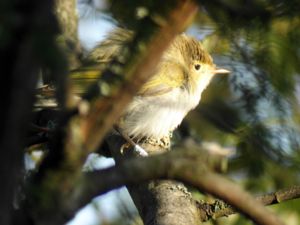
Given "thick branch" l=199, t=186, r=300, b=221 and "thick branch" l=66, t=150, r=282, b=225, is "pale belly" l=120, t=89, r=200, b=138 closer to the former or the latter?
"thick branch" l=199, t=186, r=300, b=221

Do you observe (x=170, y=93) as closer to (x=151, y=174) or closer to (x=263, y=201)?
(x=263, y=201)

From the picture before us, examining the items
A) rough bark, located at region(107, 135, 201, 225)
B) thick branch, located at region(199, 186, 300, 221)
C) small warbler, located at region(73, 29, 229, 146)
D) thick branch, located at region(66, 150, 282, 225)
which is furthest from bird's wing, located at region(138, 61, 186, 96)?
thick branch, located at region(66, 150, 282, 225)

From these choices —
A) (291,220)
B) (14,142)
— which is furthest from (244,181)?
(14,142)

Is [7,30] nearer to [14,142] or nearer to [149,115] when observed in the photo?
[14,142]

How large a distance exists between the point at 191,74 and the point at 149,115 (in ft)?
2.37

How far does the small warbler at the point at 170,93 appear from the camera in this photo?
4.51 meters

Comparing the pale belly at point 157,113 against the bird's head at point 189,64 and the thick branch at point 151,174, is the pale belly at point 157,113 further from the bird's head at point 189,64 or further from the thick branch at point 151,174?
the thick branch at point 151,174

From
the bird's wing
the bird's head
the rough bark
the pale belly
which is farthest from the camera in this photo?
the bird's head

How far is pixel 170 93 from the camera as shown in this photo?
4.93 metres

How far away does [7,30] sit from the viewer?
3.33 feet

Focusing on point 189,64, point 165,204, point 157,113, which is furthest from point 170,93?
point 165,204

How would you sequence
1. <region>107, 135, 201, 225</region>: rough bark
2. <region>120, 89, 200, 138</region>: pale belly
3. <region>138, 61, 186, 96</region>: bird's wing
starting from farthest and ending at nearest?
1. <region>138, 61, 186, 96</region>: bird's wing
2. <region>120, 89, 200, 138</region>: pale belly
3. <region>107, 135, 201, 225</region>: rough bark

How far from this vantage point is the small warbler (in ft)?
14.8

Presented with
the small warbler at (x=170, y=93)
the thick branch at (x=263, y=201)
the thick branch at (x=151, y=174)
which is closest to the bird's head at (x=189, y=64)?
the small warbler at (x=170, y=93)
